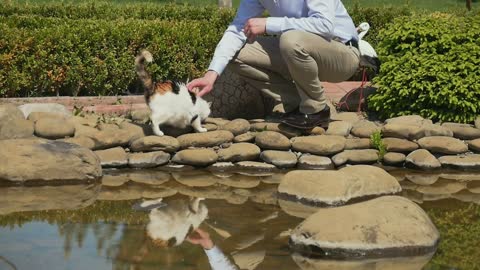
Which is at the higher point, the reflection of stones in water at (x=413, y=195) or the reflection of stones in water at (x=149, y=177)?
the reflection of stones in water at (x=413, y=195)

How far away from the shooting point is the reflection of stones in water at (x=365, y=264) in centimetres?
493

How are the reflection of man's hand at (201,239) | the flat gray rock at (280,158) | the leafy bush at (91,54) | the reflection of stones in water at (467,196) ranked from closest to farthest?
1. the reflection of man's hand at (201,239)
2. the reflection of stones in water at (467,196)
3. the flat gray rock at (280,158)
4. the leafy bush at (91,54)

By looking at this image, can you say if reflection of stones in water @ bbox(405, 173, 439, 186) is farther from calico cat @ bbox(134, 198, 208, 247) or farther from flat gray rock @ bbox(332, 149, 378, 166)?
calico cat @ bbox(134, 198, 208, 247)

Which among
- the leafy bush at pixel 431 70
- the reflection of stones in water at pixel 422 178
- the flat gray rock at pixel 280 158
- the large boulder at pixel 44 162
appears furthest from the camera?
the leafy bush at pixel 431 70

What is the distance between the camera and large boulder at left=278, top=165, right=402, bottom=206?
20.9ft

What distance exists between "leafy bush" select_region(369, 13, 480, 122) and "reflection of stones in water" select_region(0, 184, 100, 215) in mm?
3372

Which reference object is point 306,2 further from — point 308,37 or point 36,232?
point 36,232

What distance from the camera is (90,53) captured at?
9648mm

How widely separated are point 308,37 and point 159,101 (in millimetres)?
1453

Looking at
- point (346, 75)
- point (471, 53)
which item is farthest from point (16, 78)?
point (471, 53)

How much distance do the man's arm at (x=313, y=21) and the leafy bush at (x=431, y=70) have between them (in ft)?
4.36

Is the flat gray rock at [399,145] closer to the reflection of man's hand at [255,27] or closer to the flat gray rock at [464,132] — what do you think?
the flat gray rock at [464,132]

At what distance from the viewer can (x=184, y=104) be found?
782 centimetres

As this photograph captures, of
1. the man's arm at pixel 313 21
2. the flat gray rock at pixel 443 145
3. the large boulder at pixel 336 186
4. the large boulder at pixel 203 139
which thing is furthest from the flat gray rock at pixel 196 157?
the flat gray rock at pixel 443 145
